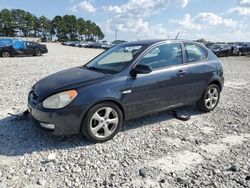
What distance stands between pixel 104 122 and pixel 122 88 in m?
0.63

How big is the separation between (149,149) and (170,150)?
326 mm

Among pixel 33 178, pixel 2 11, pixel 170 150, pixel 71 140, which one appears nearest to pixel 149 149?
pixel 170 150

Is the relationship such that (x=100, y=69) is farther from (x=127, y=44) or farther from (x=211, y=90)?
(x=211, y=90)

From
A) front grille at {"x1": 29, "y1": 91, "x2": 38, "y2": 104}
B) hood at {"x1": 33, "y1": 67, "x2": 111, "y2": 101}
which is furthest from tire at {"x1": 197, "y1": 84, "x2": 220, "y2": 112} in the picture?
front grille at {"x1": 29, "y1": 91, "x2": 38, "y2": 104}

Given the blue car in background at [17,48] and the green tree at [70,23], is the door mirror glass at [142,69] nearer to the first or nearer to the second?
the blue car in background at [17,48]

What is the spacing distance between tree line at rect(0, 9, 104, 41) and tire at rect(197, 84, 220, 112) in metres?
93.1

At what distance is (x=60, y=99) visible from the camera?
4180 millimetres

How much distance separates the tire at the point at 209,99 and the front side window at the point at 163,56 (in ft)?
3.52

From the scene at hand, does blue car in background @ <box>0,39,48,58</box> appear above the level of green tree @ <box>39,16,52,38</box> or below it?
below

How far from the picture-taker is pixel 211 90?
6164mm

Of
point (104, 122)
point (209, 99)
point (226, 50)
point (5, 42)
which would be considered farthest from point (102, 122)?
point (226, 50)

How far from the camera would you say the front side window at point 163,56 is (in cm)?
503

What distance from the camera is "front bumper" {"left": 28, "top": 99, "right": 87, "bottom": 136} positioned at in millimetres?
4125

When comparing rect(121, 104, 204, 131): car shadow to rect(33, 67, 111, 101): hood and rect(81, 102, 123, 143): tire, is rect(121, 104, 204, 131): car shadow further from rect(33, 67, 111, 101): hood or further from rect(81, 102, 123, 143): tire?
rect(33, 67, 111, 101): hood
